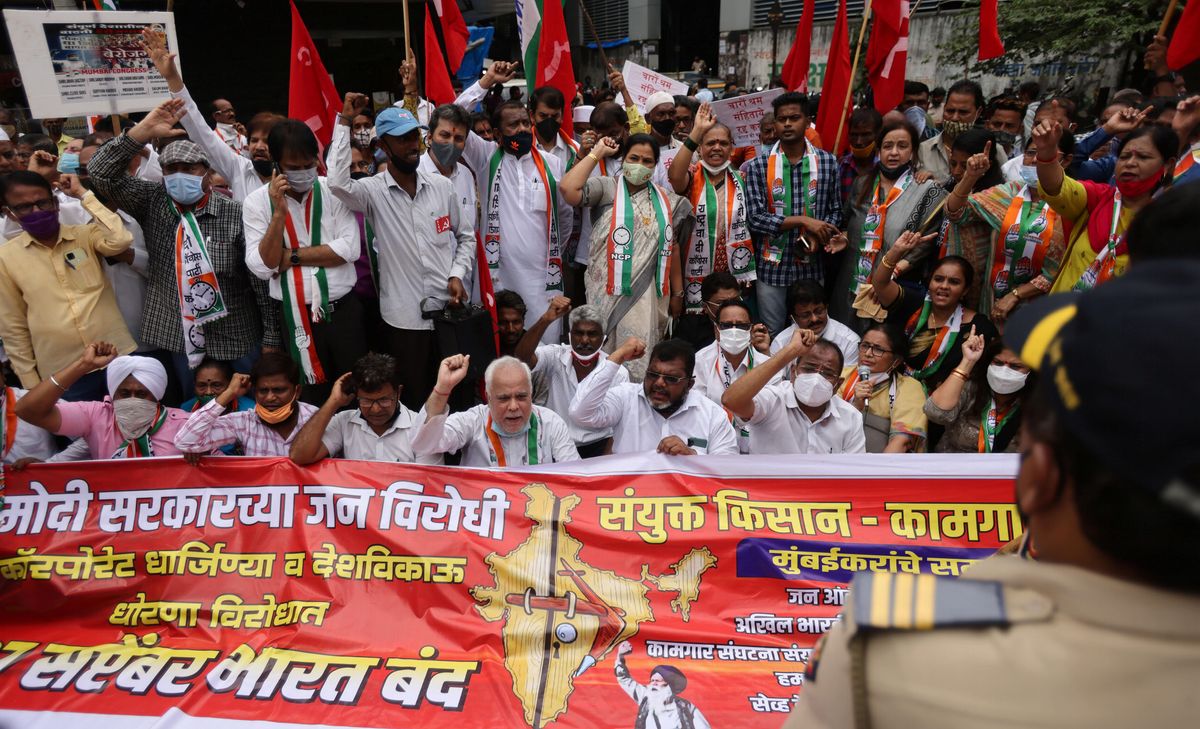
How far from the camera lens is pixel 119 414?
425 centimetres

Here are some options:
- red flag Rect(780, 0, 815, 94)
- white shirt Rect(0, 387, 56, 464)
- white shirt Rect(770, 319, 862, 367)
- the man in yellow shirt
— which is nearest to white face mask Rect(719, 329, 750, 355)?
white shirt Rect(770, 319, 862, 367)

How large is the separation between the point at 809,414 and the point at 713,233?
6.35 feet

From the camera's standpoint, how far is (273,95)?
20.0 meters

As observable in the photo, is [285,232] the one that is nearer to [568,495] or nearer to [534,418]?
[534,418]

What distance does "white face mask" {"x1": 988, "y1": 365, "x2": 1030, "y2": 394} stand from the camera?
13.7 feet

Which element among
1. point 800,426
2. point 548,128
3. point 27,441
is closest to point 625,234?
point 548,128

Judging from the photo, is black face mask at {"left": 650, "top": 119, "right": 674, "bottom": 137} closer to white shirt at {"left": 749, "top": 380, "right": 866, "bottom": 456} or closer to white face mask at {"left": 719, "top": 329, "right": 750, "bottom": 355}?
white face mask at {"left": 719, "top": 329, "right": 750, "bottom": 355}

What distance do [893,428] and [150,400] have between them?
13.4 feet

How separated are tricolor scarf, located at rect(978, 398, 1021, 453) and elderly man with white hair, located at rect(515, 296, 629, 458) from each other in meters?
2.03

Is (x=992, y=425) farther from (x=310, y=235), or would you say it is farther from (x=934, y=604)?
(x=310, y=235)

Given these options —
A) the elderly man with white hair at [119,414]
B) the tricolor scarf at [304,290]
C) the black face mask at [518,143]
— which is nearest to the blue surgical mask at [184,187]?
the tricolor scarf at [304,290]

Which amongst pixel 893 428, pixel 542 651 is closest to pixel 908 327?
pixel 893 428

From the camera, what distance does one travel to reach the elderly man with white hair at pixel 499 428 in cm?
406

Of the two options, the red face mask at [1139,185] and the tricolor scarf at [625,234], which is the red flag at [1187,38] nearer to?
the red face mask at [1139,185]
